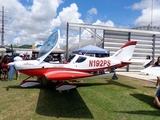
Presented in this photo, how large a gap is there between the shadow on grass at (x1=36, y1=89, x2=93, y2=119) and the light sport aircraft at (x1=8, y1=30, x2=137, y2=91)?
48cm

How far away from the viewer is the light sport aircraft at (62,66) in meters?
5.88

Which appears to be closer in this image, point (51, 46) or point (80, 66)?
point (51, 46)

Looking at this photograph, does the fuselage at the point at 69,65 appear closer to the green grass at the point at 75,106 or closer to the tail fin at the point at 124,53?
the tail fin at the point at 124,53

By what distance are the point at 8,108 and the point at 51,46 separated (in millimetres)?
2902

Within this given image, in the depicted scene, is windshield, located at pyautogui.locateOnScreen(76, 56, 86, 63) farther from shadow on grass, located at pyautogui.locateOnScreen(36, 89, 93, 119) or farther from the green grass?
shadow on grass, located at pyautogui.locateOnScreen(36, 89, 93, 119)

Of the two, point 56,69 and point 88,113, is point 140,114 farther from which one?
point 56,69

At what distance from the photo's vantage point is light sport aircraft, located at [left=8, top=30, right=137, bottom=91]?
19.3ft

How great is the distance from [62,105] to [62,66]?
2.23 m

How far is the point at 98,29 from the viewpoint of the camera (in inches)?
639

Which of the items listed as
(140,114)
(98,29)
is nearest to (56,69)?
(140,114)

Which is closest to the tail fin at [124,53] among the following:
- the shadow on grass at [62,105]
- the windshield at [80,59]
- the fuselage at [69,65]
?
the fuselage at [69,65]

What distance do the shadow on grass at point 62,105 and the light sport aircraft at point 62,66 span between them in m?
0.48

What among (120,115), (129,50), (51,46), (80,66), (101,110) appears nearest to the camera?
(120,115)

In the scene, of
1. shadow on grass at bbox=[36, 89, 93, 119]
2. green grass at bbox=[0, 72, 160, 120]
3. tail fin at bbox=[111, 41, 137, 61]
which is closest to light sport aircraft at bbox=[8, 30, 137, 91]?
tail fin at bbox=[111, 41, 137, 61]
